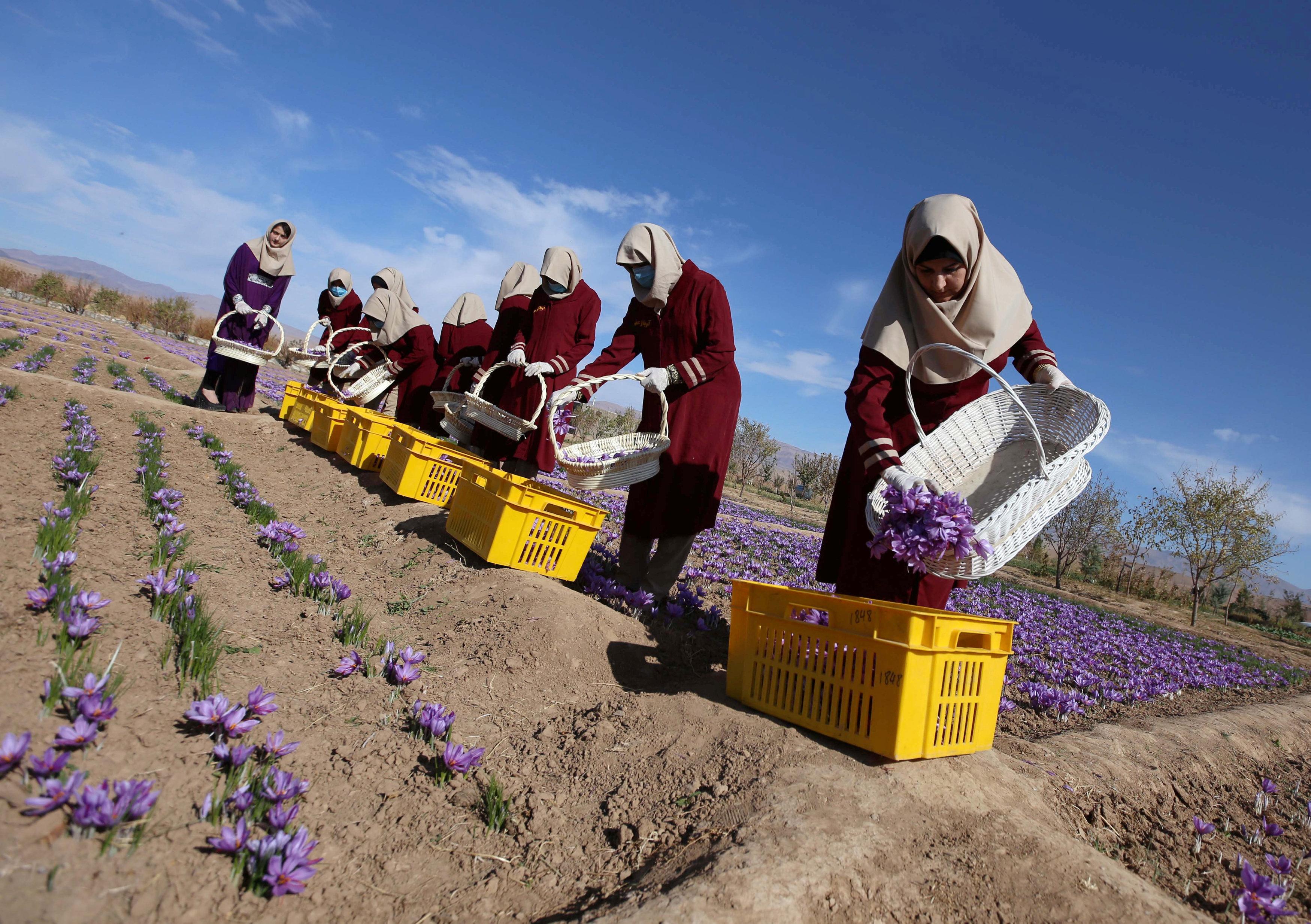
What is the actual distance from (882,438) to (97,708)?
2701 millimetres

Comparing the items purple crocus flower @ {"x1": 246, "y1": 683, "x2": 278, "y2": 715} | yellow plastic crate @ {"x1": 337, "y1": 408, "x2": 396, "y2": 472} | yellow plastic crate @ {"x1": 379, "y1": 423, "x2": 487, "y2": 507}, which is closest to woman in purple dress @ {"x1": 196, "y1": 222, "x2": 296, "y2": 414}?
yellow plastic crate @ {"x1": 337, "y1": 408, "x2": 396, "y2": 472}

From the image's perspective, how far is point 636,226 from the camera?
4215 mm

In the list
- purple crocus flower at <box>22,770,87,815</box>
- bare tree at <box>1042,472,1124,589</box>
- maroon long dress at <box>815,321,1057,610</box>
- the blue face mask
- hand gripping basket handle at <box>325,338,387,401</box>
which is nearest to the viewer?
purple crocus flower at <box>22,770,87,815</box>

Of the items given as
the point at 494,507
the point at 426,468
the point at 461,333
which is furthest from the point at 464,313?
the point at 494,507

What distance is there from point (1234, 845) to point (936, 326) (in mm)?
→ 2424

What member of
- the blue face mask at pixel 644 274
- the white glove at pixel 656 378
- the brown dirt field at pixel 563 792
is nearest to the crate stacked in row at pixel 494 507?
the brown dirt field at pixel 563 792

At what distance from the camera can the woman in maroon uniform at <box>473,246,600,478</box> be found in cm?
538

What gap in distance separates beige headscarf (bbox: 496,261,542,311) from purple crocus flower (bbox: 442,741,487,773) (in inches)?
254

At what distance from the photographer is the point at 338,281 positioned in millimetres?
10070

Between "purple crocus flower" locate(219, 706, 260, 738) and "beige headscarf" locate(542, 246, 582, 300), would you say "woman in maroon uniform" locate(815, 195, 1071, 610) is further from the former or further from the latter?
"beige headscarf" locate(542, 246, 582, 300)

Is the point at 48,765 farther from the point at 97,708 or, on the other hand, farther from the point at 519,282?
the point at 519,282

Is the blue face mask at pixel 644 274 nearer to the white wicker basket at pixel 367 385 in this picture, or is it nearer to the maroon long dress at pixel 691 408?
the maroon long dress at pixel 691 408

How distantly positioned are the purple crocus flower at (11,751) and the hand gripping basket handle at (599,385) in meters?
2.52

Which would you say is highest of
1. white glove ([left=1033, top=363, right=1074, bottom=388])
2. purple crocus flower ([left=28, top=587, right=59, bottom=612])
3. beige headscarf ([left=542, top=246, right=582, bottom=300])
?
beige headscarf ([left=542, top=246, right=582, bottom=300])
